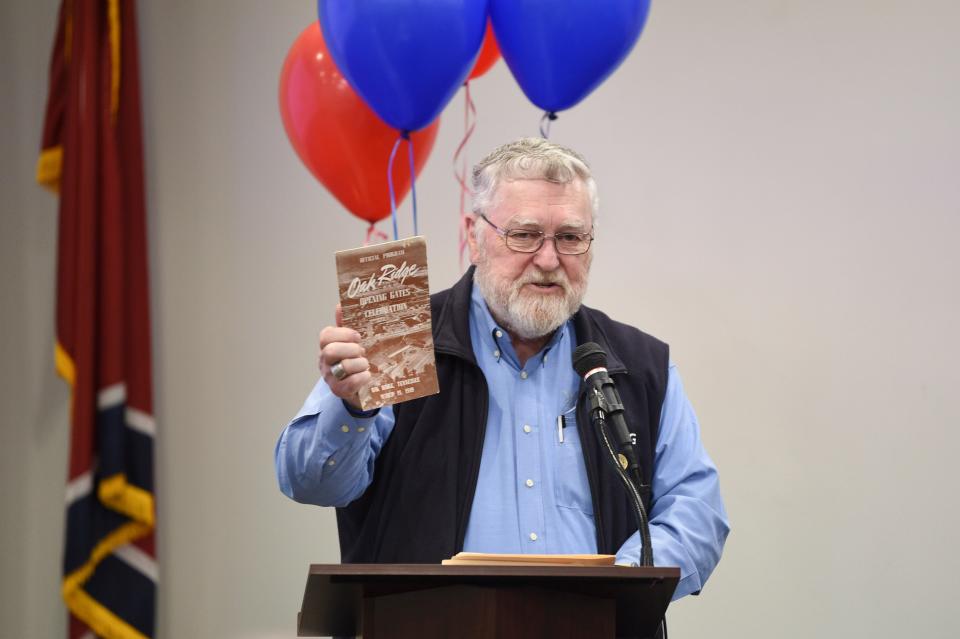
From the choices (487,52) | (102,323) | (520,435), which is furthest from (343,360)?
(102,323)

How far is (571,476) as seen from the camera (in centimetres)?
244

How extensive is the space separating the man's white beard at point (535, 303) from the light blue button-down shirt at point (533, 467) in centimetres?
10

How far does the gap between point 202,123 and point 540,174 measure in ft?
6.13

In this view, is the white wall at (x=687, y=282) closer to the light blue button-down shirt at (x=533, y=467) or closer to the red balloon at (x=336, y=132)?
the red balloon at (x=336, y=132)

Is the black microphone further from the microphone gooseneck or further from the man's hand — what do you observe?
the man's hand

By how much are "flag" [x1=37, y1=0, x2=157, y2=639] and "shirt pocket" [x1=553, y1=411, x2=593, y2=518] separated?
1.76 meters

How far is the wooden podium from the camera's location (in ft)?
5.25

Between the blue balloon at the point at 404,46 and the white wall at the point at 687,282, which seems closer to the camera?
the blue balloon at the point at 404,46

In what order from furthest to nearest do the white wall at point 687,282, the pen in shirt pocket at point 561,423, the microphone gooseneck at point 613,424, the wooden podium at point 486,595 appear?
1. the white wall at point 687,282
2. the pen in shirt pocket at point 561,423
3. the microphone gooseneck at point 613,424
4. the wooden podium at point 486,595

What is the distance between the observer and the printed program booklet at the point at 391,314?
6.43 ft

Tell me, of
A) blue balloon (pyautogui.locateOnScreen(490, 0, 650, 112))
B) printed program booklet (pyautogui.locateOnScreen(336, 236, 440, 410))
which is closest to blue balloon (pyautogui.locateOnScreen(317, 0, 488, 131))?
blue balloon (pyautogui.locateOnScreen(490, 0, 650, 112))

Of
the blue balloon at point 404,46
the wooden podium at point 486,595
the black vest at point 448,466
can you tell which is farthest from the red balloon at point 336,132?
the wooden podium at point 486,595

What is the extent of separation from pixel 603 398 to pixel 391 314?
16.3 inches

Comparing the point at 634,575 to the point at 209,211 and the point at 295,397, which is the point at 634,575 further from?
the point at 209,211
